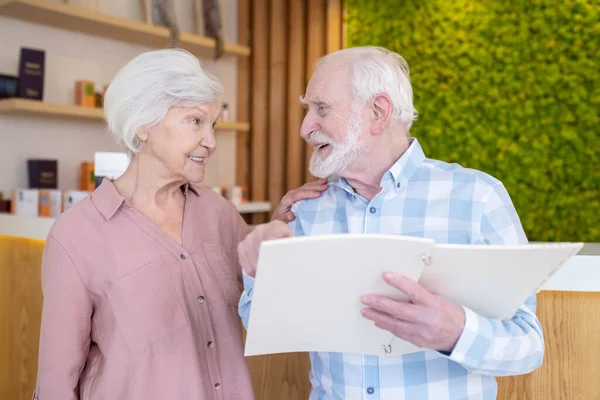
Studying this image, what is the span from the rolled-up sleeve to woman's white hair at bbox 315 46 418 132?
2.72 feet

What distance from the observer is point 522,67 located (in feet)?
13.1

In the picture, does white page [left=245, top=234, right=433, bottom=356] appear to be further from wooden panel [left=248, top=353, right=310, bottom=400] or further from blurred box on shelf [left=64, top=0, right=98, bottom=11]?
blurred box on shelf [left=64, top=0, right=98, bottom=11]

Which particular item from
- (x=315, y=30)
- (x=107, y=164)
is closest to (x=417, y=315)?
(x=107, y=164)

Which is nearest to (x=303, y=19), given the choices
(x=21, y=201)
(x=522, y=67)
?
(x=522, y=67)

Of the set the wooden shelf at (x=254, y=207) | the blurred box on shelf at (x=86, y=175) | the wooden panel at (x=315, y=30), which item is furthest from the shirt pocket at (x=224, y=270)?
the wooden panel at (x=315, y=30)

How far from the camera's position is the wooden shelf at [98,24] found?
3.42 m

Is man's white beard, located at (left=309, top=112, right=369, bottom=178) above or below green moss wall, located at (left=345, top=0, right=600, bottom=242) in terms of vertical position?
below

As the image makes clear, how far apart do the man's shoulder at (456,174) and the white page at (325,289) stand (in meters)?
0.42

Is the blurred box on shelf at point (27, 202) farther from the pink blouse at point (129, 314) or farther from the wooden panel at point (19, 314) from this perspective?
the pink blouse at point (129, 314)

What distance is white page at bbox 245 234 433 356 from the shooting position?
934 millimetres

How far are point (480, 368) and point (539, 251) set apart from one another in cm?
30

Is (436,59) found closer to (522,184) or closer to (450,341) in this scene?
(522,184)

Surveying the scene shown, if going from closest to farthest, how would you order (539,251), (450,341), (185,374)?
1. (539,251)
2. (450,341)
3. (185,374)

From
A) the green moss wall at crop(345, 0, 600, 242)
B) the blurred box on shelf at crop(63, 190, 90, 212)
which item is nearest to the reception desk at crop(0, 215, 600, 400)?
the blurred box on shelf at crop(63, 190, 90, 212)
